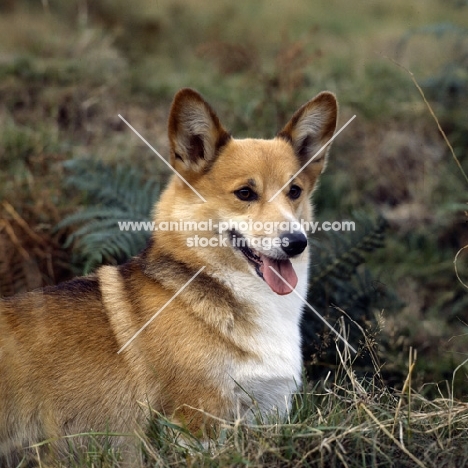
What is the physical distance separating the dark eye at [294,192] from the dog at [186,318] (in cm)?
1

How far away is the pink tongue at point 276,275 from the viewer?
344cm

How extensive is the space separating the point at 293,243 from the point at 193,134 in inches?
33.9

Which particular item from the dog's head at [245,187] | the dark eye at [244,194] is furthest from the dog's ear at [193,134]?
the dark eye at [244,194]

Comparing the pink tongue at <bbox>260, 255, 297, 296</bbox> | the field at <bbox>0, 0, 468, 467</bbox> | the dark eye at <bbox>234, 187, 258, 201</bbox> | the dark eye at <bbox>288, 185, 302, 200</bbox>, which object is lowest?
the field at <bbox>0, 0, 468, 467</bbox>

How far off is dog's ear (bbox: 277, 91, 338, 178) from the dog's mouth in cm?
78

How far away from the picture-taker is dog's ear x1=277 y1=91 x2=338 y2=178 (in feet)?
12.7

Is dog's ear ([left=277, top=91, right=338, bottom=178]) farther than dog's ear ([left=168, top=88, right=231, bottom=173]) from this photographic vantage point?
Yes

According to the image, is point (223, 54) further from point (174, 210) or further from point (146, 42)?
point (174, 210)

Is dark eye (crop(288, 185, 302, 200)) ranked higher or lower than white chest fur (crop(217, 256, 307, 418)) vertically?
higher
